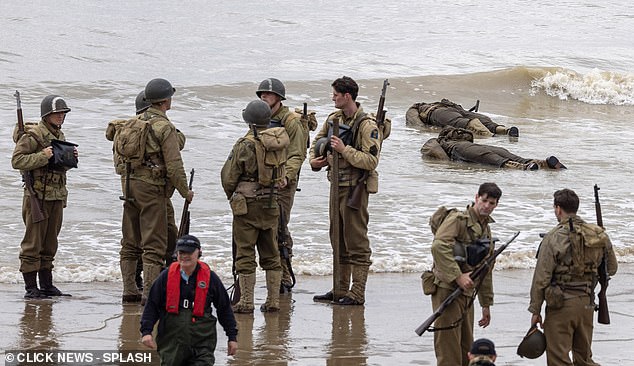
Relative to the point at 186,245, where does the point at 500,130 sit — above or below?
above

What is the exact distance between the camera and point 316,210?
16.2 meters

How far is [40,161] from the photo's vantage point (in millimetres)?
10000

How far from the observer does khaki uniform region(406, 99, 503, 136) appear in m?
25.0

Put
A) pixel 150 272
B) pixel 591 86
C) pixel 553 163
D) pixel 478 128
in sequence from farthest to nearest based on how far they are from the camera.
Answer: pixel 591 86 → pixel 478 128 → pixel 553 163 → pixel 150 272

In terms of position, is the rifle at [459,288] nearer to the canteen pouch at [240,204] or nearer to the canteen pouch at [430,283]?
the canteen pouch at [430,283]

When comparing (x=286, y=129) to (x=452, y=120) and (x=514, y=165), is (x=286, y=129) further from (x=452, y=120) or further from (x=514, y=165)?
(x=452, y=120)

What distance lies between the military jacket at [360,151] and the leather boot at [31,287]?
296 cm

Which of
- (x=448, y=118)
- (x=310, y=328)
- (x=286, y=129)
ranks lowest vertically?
(x=310, y=328)

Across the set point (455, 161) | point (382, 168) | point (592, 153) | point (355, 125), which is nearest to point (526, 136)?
point (592, 153)

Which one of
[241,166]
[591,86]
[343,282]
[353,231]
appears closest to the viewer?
[241,166]

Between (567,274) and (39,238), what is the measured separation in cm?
499

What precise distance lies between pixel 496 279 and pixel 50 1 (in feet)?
123

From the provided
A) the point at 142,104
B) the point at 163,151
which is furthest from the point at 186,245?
the point at 142,104

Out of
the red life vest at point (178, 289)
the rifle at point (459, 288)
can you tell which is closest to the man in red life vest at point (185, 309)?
the red life vest at point (178, 289)
